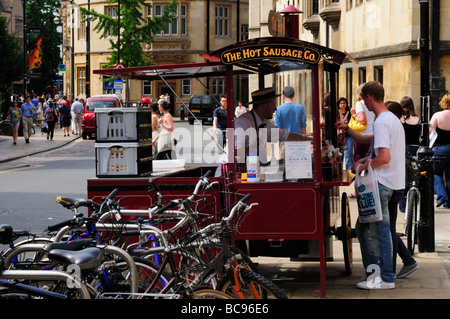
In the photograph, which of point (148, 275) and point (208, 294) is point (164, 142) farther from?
point (208, 294)

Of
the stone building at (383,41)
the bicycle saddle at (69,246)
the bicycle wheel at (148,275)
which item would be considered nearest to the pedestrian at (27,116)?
the stone building at (383,41)

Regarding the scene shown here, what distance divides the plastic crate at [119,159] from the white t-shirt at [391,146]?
221 cm

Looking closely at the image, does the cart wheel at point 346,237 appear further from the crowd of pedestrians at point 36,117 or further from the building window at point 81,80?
the building window at point 81,80

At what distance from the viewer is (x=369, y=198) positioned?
27.1 ft

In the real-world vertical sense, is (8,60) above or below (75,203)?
above

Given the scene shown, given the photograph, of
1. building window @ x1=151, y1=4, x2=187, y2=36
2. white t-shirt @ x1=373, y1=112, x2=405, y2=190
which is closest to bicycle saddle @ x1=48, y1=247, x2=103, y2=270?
white t-shirt @ x1=373, y1=112, x2=405, y2=190

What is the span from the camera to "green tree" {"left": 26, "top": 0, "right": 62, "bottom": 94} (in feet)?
350

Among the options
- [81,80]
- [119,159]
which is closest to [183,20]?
[81,80]

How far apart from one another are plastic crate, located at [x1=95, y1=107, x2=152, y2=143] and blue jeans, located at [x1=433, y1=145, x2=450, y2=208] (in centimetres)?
730

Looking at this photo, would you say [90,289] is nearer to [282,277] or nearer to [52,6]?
[282,277]

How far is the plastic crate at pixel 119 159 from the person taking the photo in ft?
28.2

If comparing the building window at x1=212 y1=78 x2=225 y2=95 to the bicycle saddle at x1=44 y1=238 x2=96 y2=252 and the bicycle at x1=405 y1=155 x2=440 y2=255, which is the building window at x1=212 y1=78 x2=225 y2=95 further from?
the bicycle saddle at x1=44 y1=238 x2=96 y2=252

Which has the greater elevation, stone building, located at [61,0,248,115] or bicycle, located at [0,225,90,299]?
stone building, located at [61,0,248,115]

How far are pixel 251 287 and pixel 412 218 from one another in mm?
5144
